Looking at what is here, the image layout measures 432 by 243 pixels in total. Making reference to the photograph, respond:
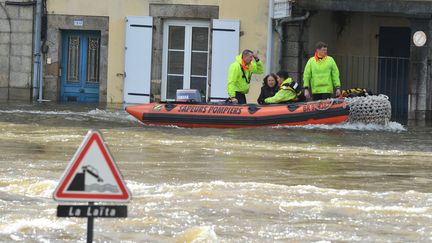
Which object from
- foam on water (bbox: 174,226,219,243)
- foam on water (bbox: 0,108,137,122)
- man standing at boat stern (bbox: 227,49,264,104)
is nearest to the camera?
foam on water (bbox: 174,226,219,243)

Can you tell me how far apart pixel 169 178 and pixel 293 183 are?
51.7 inches

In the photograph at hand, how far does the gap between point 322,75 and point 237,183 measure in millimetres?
8531

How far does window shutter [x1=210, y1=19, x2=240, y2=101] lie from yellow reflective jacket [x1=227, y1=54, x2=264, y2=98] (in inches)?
143

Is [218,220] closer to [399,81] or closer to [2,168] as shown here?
[2,168]

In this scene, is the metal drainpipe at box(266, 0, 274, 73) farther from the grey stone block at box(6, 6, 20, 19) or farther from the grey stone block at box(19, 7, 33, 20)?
the grey stone block at box(6, 6, 20, 19)

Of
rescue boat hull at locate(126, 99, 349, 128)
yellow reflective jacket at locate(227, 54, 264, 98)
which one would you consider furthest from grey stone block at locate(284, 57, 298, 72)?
rescue boat hull at locate(126, 99, 349, 128)

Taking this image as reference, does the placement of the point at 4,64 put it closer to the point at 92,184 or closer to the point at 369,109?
the point at 369,109

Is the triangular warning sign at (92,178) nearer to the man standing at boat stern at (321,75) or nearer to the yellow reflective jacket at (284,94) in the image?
the yellow reflective jacket at (284,94)

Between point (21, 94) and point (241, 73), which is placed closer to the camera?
point (241, 73)

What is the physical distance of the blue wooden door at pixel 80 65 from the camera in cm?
2486

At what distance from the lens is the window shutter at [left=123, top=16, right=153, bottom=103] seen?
79.2ft

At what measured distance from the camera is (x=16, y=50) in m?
24.6

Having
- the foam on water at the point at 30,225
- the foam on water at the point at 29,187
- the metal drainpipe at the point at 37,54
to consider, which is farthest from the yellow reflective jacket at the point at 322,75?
the foam on water at the point at 30,225


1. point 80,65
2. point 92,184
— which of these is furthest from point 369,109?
point 92,184
